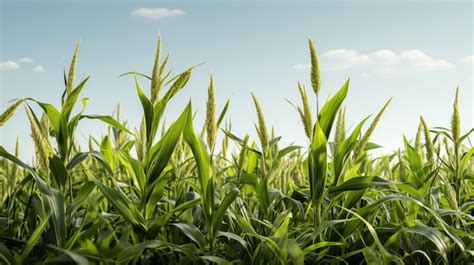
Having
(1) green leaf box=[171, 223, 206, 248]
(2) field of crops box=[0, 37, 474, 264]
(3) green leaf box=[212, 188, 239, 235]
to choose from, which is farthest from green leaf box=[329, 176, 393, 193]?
(1) green leaf box=[171, 223, 206, 248]

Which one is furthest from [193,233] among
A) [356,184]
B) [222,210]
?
[356,184]

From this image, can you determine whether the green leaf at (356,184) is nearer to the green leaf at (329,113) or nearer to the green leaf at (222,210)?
the green leaf at (329,113)

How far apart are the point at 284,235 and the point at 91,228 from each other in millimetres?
553

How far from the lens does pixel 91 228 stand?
1604mm

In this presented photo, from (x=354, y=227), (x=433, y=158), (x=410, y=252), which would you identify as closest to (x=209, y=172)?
(x=354, y=227)

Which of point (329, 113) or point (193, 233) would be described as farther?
point (329, 113)

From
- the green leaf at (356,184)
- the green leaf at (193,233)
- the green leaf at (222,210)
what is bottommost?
the green leaf at (193,233)

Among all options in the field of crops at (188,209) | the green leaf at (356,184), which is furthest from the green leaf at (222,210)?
the green leaf at (356,184)

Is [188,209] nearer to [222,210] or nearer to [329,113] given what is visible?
[222,210]

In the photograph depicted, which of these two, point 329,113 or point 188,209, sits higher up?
point 329,113

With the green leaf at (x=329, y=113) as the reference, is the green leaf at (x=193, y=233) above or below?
below

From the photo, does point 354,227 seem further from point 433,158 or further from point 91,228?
point 91,228

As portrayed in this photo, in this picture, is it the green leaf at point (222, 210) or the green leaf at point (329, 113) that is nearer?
the green leaf at point (222, 210)

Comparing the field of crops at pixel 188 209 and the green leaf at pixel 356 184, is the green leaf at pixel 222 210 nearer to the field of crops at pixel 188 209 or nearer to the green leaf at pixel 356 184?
the field of crops at pixel 188 209
